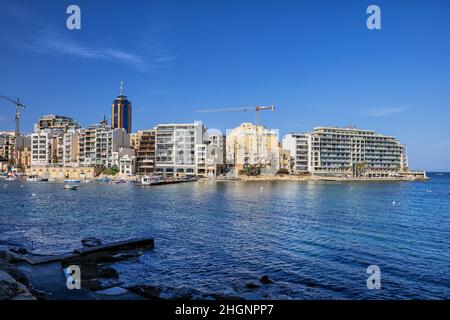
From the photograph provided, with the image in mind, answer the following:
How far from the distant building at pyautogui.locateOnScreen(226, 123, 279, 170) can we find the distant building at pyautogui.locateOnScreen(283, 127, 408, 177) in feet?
32.4

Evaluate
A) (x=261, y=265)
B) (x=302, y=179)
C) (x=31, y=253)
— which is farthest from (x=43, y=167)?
(x=261, y=265)

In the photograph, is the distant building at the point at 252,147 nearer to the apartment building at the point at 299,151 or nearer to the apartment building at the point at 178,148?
the apartment building at the point at 299,151

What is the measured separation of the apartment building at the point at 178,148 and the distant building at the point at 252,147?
1544cm

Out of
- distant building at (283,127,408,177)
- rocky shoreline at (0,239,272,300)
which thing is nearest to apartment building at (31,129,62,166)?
distant building at (283,127,408,177)

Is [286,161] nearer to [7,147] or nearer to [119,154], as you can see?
[119,154]

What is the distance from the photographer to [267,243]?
31609 millimetres

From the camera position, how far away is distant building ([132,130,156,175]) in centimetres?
15325

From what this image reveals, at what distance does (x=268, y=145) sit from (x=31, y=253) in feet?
448

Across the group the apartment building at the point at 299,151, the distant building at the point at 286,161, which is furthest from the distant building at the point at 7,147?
the apartment building at the point at 299,151

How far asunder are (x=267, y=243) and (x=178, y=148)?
121 meters

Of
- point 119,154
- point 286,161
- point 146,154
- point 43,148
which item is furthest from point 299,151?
point 43,148

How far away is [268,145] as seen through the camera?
522ft
